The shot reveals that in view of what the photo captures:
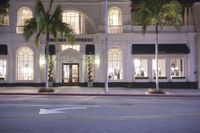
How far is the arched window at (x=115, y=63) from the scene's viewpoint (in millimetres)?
33812

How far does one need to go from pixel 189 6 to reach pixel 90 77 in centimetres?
1174

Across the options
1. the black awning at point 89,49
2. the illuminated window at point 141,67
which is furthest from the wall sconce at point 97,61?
the illuminated window at point 141,67

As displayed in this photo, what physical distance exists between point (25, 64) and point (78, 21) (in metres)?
6.62

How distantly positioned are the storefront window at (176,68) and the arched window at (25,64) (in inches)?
531

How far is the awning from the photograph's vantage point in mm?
32969

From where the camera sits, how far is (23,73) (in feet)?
111

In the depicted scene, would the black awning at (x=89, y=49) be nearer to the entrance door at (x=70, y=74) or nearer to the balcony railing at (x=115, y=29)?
the entrance door at (x=70, y=74)

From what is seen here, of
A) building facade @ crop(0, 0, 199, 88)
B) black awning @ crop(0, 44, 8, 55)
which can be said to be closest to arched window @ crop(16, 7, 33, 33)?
building facade @ crop(0, 0, 199, 88)

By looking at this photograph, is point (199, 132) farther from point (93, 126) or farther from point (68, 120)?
point (68, 120)

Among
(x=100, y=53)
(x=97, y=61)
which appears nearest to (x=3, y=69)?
(x=97, y=61)

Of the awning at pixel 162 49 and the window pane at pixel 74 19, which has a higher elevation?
the window pane at pixel 74 19

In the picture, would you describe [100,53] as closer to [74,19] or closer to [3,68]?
[74,19]

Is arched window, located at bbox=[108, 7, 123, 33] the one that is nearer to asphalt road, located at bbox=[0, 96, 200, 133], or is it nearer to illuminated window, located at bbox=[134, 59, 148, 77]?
illuminated window, located at bbox=[134, 59, 148, 77]

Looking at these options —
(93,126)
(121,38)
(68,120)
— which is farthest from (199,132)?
(121,38)
